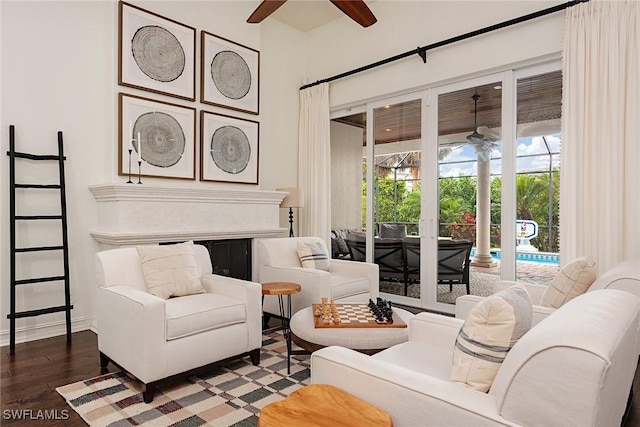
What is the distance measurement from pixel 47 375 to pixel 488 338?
2.77 metres

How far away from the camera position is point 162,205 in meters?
3.86

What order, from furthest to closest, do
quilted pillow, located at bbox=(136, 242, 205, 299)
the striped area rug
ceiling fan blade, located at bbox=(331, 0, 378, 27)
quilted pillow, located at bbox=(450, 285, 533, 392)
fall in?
quilted pillow, located at bbox=(136, 242, 205, 299)
ceiling fan blade, located at bbox=(331, 0, 378, 27)
the striped area rug
quilted pillow, located at bbox=(450, 285, 533, 392)

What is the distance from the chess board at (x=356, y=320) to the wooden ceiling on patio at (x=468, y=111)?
2388 mm

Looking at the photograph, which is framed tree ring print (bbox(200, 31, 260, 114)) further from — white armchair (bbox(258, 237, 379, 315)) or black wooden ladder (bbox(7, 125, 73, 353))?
white armchair (bbox(258, 237, 379, 315))

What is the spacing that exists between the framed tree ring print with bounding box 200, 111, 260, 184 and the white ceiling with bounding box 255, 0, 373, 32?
58.0 inches

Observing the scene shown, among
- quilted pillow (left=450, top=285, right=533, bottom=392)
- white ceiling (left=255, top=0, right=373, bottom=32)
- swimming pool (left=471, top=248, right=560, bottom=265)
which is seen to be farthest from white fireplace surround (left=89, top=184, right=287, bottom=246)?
quilted pillow (left=450, top=285, right=533, bottom=392)

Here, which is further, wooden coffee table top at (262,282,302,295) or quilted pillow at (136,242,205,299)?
wooden coffee table top at (262,282,302,295)

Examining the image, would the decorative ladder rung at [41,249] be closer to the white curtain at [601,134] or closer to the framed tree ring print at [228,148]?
the framed tree ring print at [228,148]

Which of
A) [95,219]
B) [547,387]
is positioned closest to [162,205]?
[95,219]

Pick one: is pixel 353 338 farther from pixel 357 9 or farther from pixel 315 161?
pixel 315 161

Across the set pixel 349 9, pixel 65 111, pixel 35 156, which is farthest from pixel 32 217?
pixel 349 9

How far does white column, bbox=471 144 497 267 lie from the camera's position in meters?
4.05

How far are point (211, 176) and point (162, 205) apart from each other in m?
0.79

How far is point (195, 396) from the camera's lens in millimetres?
2357
